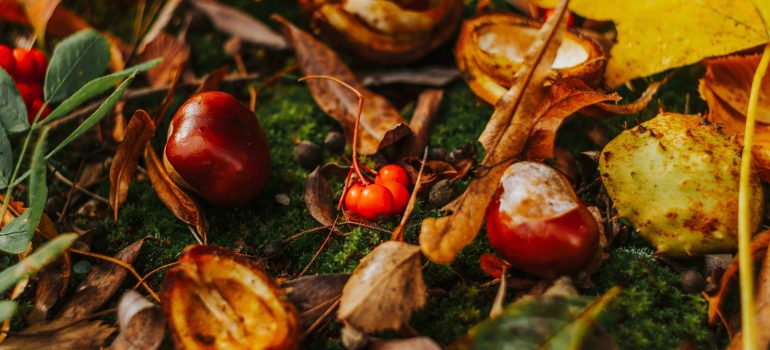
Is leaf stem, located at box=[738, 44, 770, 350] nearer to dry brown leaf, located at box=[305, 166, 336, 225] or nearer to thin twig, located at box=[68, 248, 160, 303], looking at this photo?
dry brown leaf, located at box=[305, 166, 336, 225]

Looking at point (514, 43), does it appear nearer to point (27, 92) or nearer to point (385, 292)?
point (385, 292)

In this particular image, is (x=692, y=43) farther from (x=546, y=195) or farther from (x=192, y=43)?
(x=192, y=43)

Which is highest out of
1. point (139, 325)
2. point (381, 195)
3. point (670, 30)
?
point (670, 30)

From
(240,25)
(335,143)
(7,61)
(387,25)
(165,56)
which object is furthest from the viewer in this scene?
(240,25)

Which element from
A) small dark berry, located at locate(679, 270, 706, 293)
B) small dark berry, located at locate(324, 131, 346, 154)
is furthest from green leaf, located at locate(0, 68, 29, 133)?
small dark berry, located at locate(679, 270, 706, 293)

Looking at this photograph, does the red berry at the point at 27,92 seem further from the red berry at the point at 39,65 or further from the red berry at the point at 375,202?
the red berry at the point at 375,202

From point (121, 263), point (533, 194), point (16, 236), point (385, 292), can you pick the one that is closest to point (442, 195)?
point (533, 194)
